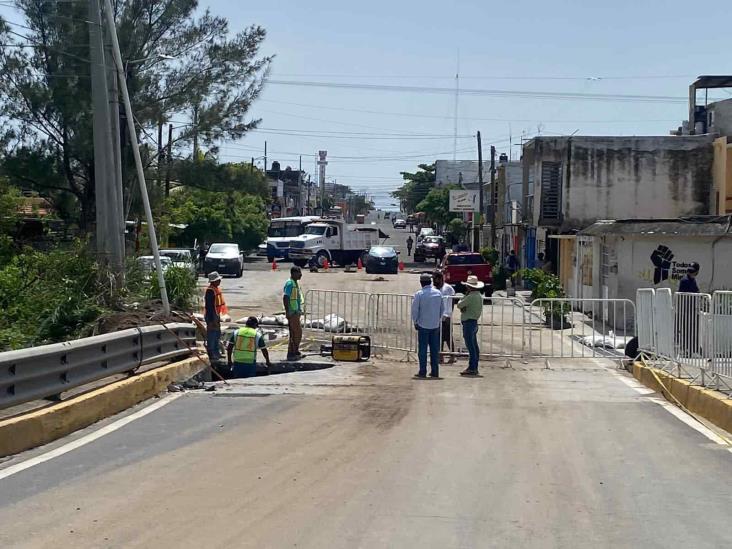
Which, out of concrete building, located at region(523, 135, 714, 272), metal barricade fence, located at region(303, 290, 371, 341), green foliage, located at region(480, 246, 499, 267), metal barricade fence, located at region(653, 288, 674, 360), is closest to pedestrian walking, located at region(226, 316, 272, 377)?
metal barricade fence, located at region(303, 290, 371, 341)

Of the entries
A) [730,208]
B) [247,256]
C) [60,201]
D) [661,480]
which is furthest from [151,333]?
[247,256]

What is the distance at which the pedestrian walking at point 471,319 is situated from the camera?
14.5 metres

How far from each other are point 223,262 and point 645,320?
1200 inches

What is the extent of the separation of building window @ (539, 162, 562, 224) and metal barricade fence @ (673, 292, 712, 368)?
23541 millimetres

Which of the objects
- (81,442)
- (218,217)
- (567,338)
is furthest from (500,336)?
(218,217)

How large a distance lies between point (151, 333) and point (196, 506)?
5.69 m

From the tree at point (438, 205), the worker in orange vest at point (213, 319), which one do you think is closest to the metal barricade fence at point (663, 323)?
the worker in orange vest at point (213, 319)

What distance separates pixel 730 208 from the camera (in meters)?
33.2

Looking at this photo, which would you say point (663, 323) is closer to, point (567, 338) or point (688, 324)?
point (688, 324)

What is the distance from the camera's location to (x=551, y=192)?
35719 mm

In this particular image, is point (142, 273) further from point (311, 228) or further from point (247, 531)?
point (311, 228)

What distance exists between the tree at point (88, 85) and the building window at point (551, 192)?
38.1 feet

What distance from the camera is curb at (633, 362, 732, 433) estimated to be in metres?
9.94

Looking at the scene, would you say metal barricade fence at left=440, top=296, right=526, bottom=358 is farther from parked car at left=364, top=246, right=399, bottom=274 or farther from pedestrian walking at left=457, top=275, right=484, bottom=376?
parked car at left=364, top=246, right=399, bottom=274
